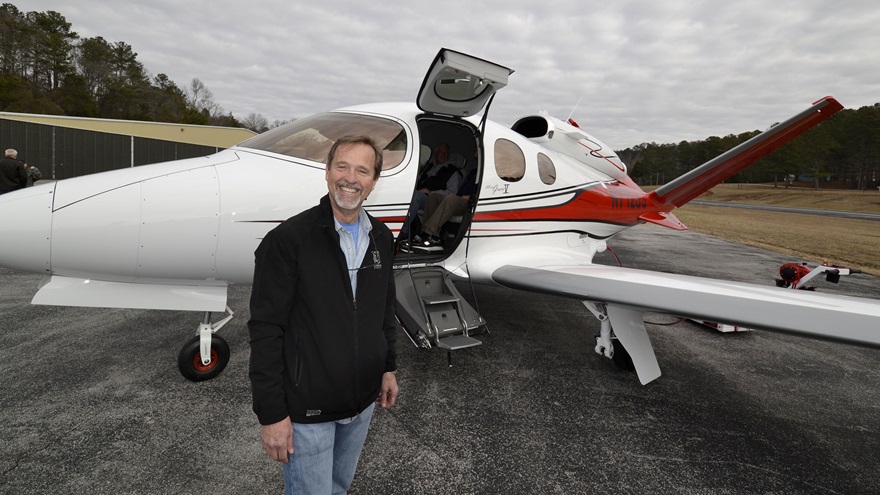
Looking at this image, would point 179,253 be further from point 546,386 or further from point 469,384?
point 546,386

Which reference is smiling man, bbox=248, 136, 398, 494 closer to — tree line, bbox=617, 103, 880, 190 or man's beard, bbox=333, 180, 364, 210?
man's beard, bbox=333, 180, 364, 210

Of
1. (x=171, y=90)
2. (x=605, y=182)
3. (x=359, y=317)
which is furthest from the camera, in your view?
(x=171, y=90)

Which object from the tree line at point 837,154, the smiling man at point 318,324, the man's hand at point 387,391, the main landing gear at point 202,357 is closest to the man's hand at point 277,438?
the smiling man at point 318,324

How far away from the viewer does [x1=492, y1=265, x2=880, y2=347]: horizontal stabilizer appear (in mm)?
2420

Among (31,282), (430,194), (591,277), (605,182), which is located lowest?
(31,282)

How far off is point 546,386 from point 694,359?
81.5 inches

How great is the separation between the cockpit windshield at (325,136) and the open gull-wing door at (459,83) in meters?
0.43

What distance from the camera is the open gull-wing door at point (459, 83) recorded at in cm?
332

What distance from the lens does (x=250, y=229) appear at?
313 centimetres

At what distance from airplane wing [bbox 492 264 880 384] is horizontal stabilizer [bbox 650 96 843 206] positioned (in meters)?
2.96

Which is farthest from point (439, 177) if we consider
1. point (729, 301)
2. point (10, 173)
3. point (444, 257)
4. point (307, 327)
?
point (10, 173)

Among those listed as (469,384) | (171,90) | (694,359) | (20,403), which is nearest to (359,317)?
(469,384)

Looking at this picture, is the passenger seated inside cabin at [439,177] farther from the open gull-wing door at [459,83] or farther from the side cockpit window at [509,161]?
the open gull-wing door at [459,83]

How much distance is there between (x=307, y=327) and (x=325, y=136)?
2691 millimetres
